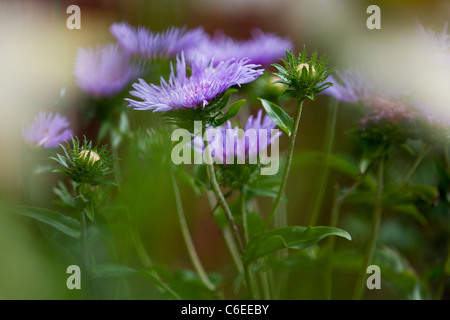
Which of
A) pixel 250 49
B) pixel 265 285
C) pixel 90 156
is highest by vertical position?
pixel 250 49

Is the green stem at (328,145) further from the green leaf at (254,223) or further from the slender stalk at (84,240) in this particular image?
the slender stalk at (84,240)

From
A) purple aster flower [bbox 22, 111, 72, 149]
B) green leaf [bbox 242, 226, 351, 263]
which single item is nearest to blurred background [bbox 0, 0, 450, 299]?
purple aster flower [bbox 22, 111, 72, 149]

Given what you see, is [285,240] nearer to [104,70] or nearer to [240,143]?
[240,143]

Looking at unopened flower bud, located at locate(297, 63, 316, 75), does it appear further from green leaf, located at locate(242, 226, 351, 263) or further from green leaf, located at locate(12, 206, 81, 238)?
green leaf, located at locate(12, 206, 81, 238)

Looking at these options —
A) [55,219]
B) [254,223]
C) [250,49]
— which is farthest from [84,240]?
[250,49]

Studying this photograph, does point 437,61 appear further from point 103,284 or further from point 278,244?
point 103,284
